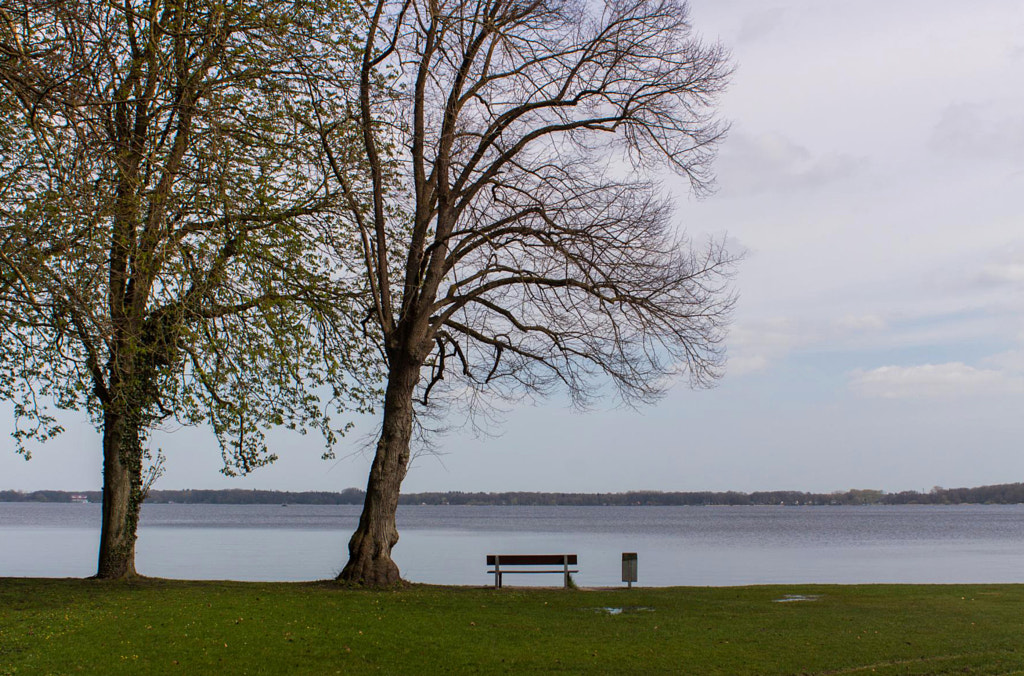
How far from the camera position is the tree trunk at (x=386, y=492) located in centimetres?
1633

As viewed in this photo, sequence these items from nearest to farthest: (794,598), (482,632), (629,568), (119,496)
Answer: (482,632), (794,598), (119,496), (629,568)

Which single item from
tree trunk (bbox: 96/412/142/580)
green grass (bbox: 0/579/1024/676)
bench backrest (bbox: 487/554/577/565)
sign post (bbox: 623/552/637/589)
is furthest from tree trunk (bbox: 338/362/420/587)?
sign post (bbox: 623/552/637/589)

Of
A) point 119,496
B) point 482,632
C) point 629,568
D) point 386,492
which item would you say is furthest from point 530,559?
point 119,496

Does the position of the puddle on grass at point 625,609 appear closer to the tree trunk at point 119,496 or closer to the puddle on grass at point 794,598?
the puddle on grass at point 794,598

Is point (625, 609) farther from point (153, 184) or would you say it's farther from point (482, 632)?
point (153, 184)

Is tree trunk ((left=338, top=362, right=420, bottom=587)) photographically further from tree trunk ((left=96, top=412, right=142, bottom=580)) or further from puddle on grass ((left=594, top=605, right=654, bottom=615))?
puddle on grass ((left=594, top=605, right=654, bottom=615))

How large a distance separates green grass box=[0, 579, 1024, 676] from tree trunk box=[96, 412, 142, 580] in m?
1.13

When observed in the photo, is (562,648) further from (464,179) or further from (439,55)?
(439,55)

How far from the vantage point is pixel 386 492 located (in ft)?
55.3

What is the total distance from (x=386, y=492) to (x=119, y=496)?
15.4ft

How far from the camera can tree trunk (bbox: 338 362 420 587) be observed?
16328 mm

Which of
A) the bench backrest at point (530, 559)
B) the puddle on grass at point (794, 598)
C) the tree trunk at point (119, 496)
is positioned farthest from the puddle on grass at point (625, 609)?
the tree trunk at point (119, 496)

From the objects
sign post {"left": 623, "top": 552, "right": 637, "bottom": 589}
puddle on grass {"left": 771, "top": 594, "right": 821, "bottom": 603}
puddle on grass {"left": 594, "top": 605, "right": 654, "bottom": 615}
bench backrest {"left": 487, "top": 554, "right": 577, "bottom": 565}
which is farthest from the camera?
sign post {"left": 623, "top": 552, "right": 637, "bottom": 589}

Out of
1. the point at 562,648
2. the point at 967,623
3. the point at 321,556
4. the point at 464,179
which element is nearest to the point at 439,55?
the point at 464,179
